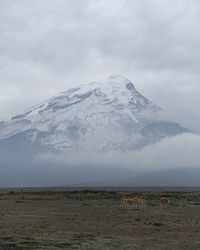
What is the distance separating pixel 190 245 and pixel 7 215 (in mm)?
23456

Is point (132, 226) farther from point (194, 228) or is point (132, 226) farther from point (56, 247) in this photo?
point (56, 247)

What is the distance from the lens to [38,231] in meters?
36.7

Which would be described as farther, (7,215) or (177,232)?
(7,215)

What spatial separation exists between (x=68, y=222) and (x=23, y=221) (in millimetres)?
3446

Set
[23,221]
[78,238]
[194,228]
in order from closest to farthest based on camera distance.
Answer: [78,238] → [194,228] → [23,221]

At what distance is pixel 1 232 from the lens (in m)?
35.6

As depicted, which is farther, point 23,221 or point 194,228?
point 23,221

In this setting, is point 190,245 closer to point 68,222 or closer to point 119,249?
point 119,249

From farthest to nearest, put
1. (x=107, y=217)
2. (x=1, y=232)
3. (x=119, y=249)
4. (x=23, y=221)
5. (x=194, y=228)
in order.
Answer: (x=107, y=217) < (x=23, y=221) < (x=194, y=228) < (x=1, y=232) < (x=119, y=249)

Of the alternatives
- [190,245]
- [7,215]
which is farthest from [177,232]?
[7,215]

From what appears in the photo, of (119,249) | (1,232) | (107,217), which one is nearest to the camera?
(119,249)

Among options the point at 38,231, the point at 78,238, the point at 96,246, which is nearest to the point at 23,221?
the point at 38,231

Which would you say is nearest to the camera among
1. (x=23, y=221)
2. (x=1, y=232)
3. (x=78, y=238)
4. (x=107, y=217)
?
(x=78, y=238)

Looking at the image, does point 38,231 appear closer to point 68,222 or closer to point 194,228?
point 68,222
